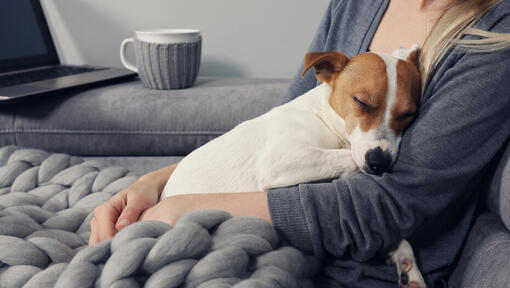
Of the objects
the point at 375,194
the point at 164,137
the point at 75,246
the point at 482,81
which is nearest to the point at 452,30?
the point at 482,81

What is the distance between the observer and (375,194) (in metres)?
0.71

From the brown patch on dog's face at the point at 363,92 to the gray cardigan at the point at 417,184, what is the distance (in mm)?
75

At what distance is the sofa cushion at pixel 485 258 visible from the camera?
0.64 meters

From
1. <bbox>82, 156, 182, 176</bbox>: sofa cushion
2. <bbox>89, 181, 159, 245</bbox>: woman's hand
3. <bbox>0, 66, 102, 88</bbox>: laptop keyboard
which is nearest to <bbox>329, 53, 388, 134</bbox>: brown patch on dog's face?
<bbox>89, 181, 159, 245</bbox>: woman's hand

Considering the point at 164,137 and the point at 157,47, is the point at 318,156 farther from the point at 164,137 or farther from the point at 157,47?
the point at 157,47

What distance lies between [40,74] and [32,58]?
0.22 m

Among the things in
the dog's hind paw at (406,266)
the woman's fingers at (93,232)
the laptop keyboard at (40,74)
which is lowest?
the dog's hind paw at (406,266)

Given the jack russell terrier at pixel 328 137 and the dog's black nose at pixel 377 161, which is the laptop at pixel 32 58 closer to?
the jack russell terrier at pixel 328 137

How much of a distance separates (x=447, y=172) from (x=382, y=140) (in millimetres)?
130

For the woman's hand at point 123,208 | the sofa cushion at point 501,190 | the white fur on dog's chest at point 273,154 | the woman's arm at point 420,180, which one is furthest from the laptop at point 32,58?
the sofa cushion at point 501,190

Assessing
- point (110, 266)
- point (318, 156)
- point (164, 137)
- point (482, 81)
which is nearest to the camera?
point (110, 266)

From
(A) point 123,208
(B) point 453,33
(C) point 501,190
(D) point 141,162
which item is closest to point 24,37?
(D) point 141,162

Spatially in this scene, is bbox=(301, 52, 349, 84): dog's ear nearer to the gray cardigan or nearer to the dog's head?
the dog's head

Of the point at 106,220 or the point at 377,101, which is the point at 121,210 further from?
the point at 377,101
